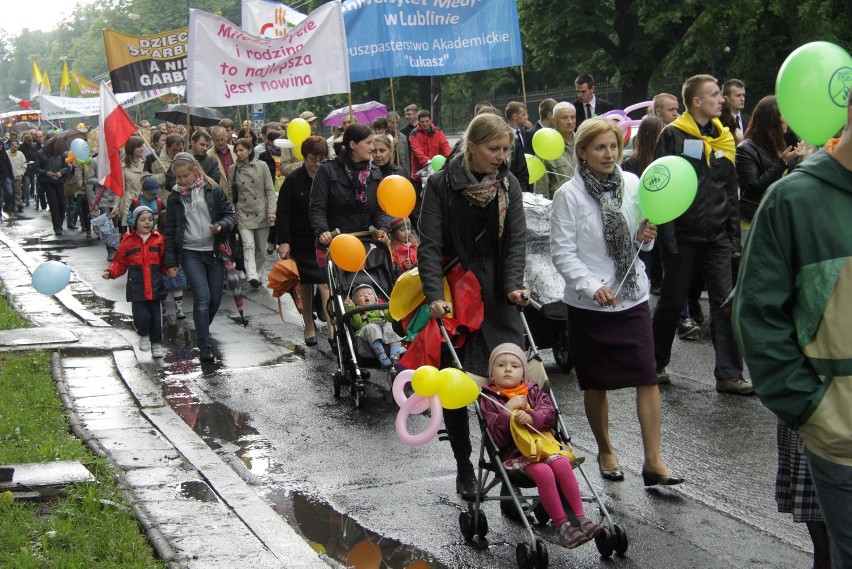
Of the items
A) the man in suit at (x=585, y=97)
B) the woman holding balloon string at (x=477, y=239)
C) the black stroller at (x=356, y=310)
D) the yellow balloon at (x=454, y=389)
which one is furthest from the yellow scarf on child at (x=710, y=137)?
the man in suit at (x=585, y=97)

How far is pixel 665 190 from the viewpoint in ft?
20.4

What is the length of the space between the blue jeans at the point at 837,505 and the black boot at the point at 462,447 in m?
2.84

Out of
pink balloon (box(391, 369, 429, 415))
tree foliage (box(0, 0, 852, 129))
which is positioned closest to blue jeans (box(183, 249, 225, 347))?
pink balloon (box(391, 369, 429, 415))

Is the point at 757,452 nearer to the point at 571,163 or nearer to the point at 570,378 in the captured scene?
the point at 570,378

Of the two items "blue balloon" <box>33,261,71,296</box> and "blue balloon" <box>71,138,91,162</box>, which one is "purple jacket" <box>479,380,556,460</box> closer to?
"blue balloon" <box>33,261,71,296</box>

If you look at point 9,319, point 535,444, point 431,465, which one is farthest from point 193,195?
point 535,444

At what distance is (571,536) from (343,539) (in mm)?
1325

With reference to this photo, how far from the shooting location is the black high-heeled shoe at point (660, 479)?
6.29 metres

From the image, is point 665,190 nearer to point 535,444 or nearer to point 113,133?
point 535,444

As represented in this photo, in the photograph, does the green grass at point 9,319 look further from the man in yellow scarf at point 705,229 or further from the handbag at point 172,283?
the man in yellow scarf at point 705,229

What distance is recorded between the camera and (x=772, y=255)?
342cm

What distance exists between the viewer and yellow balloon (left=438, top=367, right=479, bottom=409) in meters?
5.32

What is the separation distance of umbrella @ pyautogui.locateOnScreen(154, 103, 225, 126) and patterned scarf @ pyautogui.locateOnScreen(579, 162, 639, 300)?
58.2 feet

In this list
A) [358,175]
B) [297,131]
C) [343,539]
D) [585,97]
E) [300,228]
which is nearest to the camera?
[343,539]
